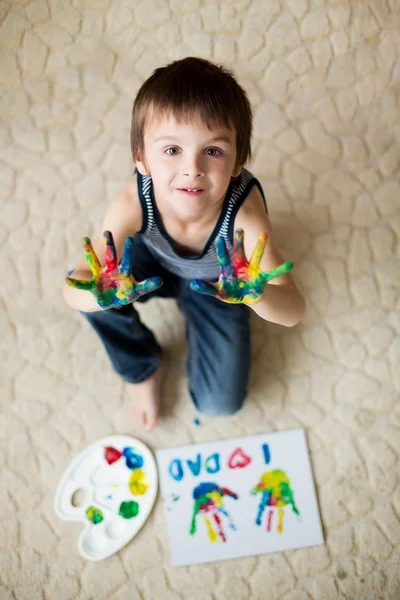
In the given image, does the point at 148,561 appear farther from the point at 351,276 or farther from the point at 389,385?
the point at 351,276

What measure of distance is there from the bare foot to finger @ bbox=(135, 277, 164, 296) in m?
0.41

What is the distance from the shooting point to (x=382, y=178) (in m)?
1.18

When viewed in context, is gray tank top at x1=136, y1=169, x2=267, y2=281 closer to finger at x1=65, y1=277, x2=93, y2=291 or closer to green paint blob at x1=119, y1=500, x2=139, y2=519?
finger at x1=65, y1=277, x2=93, y2=291

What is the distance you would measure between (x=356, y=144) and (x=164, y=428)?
71cm

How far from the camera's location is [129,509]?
3.41ft

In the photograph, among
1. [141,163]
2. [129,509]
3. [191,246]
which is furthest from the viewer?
[129,509]

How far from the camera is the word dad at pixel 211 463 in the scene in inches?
41.7

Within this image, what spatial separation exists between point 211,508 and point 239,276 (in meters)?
0.56

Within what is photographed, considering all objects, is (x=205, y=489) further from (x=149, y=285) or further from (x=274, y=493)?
(x=149, y=285)

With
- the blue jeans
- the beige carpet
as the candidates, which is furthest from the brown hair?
the beige carpet

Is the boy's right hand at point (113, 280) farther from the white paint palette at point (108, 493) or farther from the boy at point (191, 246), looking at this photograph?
the white paint palette at point (108, 493)

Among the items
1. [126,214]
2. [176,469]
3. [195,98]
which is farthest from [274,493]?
[195,98]

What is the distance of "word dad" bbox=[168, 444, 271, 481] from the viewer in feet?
3.47

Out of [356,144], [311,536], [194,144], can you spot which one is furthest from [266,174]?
[311,536]
